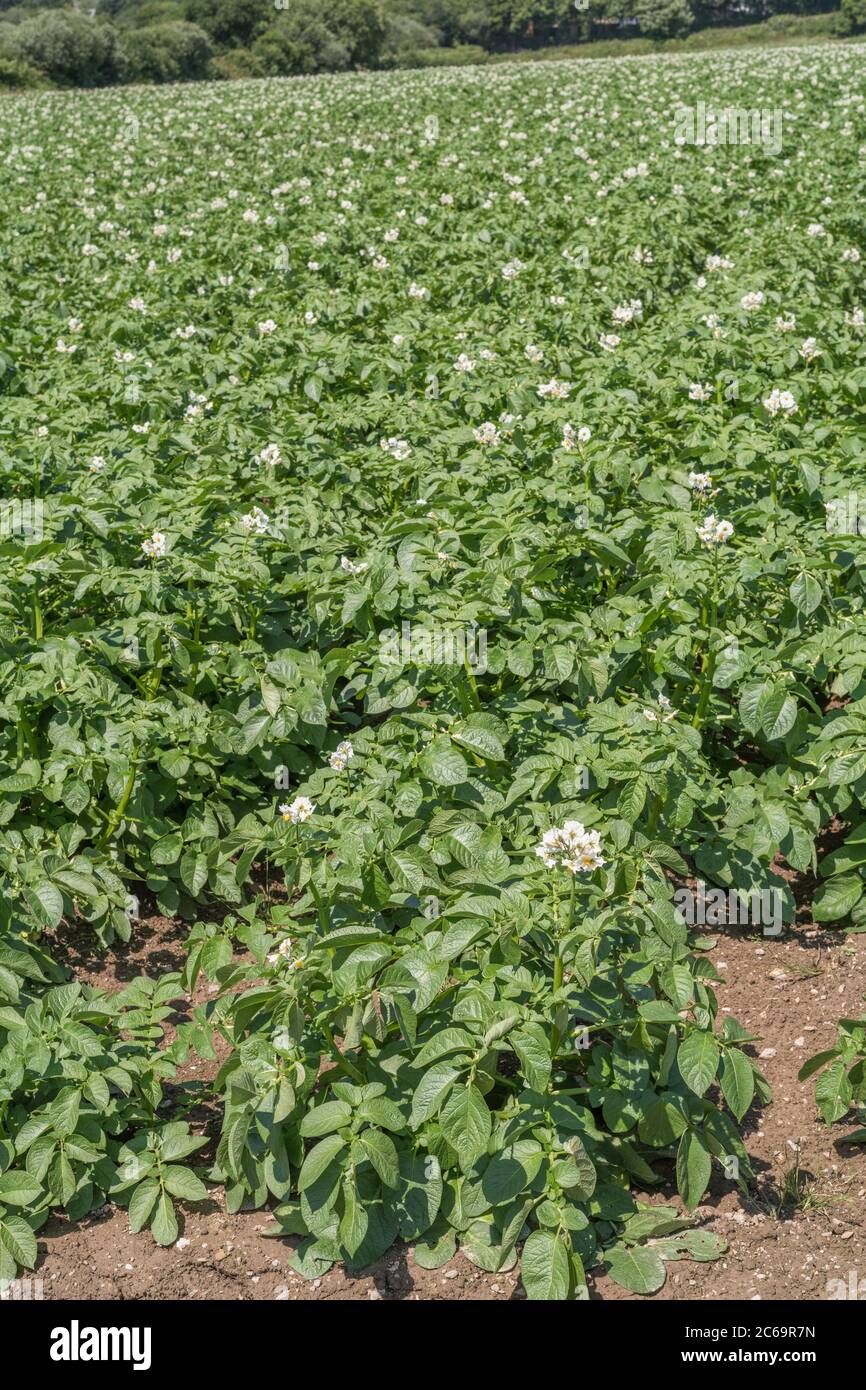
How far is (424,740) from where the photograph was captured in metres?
3.57

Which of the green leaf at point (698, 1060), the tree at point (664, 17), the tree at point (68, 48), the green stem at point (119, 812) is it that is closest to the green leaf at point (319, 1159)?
the green leaf at point (698, 1060)

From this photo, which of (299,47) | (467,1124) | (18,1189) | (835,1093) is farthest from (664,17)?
(18,1189)

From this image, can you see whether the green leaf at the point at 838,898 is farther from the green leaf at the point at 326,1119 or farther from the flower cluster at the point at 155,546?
the flower cluster at the point at 155,546

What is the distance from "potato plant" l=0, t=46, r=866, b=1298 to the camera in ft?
8.83

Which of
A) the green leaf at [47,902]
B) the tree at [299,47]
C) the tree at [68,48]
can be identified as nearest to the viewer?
the green leaf at [47,902]

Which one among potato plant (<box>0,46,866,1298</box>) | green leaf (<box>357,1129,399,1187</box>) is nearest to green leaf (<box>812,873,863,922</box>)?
potato plant (<box>0,46,866,1298</box>)

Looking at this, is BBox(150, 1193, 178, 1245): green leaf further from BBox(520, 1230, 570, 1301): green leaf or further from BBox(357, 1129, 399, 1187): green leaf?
BBox(520, 1230, 570, 1301): green leaf

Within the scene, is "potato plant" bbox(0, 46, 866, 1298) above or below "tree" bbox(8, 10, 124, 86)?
below

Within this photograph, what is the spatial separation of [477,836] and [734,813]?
0.85m

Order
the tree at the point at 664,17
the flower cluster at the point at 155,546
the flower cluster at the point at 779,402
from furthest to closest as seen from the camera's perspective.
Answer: the tree at the point at 664,17, the flower cluster at the point at 779,402, the flower cluster at the point at 155,546

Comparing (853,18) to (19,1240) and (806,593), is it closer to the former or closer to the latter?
(806,593)

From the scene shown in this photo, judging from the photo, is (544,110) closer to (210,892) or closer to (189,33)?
(210,892)

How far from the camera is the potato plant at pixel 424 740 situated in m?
2.69

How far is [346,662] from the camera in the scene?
4.01 meters
